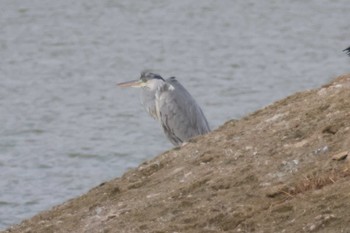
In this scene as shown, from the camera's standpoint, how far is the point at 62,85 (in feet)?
64.0

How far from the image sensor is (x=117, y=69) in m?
20.6

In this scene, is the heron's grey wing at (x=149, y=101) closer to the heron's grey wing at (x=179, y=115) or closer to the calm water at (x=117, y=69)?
the heron's grey wing at (x=179, y=115)

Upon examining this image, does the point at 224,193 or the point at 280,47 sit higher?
the point at 224,193

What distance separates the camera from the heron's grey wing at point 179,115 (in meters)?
11.8

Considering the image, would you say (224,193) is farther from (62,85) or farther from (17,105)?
(62,85)

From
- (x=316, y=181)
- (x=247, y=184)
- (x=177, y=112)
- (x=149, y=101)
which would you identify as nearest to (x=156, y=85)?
(x=149, y=101)

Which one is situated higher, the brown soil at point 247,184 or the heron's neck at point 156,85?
the brown soil at point 247,184

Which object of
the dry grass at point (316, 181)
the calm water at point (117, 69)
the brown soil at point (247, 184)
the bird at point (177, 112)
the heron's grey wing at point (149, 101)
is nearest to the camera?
the brown soil at point (247, 184)

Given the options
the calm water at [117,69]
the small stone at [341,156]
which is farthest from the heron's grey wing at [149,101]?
the small stone at [341,156]

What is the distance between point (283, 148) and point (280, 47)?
14.6 meters

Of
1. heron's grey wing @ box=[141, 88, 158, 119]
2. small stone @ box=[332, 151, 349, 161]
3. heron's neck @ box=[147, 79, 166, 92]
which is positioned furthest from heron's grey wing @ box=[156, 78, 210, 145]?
small stone @ box=[332, 151, 349, 161]

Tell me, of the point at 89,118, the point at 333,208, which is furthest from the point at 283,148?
the point at 89,118

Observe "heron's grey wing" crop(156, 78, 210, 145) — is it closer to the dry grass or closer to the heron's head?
the heron's head

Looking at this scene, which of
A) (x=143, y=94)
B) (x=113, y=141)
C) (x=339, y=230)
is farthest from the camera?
(x=113, y=141)
